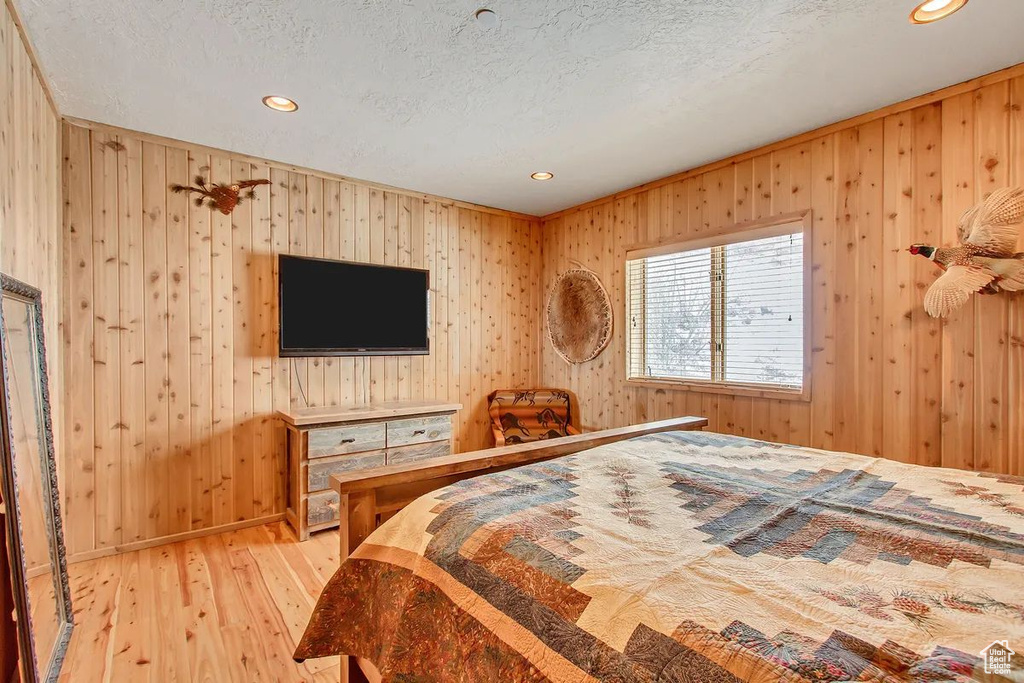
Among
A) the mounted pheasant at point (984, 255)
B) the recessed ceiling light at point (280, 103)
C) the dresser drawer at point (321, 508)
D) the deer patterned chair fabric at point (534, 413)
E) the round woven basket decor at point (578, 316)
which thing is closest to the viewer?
the mounted pheasant at point (984, 255)

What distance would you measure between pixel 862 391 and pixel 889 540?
6.15 feet

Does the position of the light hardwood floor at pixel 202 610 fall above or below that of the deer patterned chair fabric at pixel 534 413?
below

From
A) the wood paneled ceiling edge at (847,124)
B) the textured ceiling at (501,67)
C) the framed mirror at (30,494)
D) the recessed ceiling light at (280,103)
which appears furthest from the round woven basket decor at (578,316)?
the framed mirror at (30,494)

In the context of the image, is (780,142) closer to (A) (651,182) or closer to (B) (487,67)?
(A) (651,182)

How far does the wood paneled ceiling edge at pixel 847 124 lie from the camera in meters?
2.21

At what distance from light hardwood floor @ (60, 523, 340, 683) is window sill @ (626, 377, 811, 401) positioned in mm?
2472

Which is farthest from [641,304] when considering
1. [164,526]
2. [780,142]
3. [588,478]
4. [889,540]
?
[164,526]

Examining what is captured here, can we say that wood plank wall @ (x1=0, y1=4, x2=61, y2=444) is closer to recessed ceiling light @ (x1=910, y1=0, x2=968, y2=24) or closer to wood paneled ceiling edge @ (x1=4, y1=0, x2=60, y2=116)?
wood paneled ceiling edge @ (x1=4, y1=0, x2=60, y2=116)

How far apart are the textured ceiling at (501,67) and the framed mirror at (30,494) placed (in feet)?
3.74

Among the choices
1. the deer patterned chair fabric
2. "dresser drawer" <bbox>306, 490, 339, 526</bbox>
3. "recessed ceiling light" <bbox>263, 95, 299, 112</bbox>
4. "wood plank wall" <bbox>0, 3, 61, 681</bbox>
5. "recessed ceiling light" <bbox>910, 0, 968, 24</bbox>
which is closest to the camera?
"wood plank wall" <bbox>0, 3, 61, 681</bbox>

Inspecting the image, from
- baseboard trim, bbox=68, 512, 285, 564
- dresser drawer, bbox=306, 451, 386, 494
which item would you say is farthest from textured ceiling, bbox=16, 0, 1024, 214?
baseboard trim, bbox=68, 512, 285, 564

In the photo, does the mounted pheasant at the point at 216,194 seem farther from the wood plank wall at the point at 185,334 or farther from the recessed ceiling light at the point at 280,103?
the recessed ceiling light at the point at 280,103

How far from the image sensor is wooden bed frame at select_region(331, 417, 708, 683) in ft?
4.75

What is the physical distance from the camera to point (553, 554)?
3.32 feet
